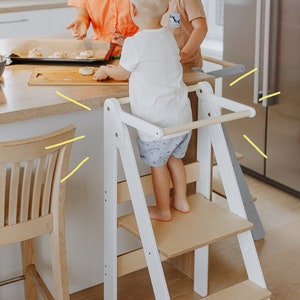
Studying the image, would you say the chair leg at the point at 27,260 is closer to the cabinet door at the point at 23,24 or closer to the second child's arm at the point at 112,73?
the second child's arm at the point at 112,73

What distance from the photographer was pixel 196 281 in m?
2.91

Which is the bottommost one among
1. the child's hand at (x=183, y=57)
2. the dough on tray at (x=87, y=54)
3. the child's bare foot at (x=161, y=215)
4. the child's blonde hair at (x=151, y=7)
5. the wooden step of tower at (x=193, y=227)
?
the wooden step of tower at (x=193, y=227)

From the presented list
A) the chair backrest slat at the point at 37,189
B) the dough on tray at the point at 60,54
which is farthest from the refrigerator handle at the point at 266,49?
the chair backrest slat at the point at 37,189

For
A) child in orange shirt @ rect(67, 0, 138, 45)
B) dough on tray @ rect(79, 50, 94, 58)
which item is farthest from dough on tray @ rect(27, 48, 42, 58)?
child in orange shirt @ rect(67, 0, 138, 45)

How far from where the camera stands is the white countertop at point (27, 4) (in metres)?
4.69

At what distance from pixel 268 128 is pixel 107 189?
156cm

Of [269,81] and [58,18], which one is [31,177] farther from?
[58,18]

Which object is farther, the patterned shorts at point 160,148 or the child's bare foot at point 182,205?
the child's bare foot at point 182,205

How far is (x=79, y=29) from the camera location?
3.25m

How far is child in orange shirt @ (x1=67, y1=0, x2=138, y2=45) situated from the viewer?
3303mm

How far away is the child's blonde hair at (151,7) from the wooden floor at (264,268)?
3.94 ft

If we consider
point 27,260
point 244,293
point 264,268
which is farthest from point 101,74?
point 264,268

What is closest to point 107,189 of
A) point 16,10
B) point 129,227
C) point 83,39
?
point 129,227

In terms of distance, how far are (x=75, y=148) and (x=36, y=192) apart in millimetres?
432
